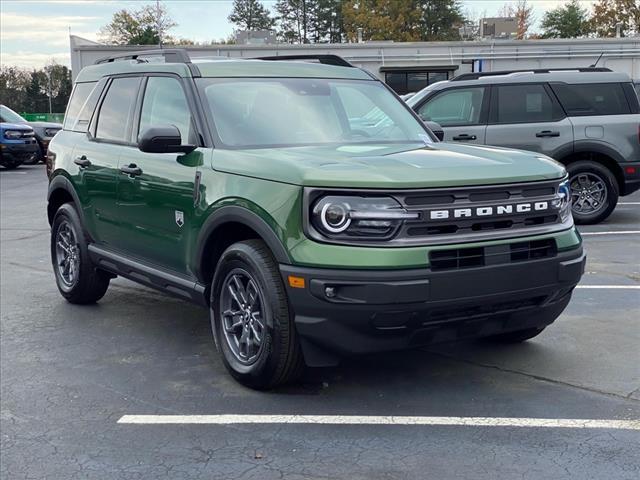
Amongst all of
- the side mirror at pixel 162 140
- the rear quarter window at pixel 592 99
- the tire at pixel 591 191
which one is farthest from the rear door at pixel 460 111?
the side mirror at pixel 162 140

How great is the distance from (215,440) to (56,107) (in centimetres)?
8586

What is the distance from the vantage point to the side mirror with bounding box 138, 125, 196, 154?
4.80 metres

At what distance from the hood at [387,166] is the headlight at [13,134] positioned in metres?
20.1

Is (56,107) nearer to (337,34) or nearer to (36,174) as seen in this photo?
(337,34)

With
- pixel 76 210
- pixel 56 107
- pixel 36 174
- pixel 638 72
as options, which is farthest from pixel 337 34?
pixel 76 210

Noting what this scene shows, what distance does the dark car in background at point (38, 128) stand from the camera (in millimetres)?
23828

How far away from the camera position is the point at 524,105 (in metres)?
10.7

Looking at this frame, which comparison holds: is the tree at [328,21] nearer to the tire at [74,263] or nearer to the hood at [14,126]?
the hood at [14,126]

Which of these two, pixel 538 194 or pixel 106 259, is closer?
pixel 538 194

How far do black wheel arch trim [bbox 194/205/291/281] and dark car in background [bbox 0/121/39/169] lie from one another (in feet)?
65.3

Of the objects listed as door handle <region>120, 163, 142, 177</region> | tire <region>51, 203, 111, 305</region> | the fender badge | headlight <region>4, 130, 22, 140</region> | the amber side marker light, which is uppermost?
headlight <region>4, 130, 22, 140</region>

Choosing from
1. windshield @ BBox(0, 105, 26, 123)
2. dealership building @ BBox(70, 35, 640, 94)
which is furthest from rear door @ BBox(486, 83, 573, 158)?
dealership building @ BBox(70, 35, 640, 94)

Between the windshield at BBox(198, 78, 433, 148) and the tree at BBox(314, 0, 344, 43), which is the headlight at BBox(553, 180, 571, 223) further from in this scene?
the tree at BBox(314, 0, 344, 43)

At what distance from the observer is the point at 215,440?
3.88 m
